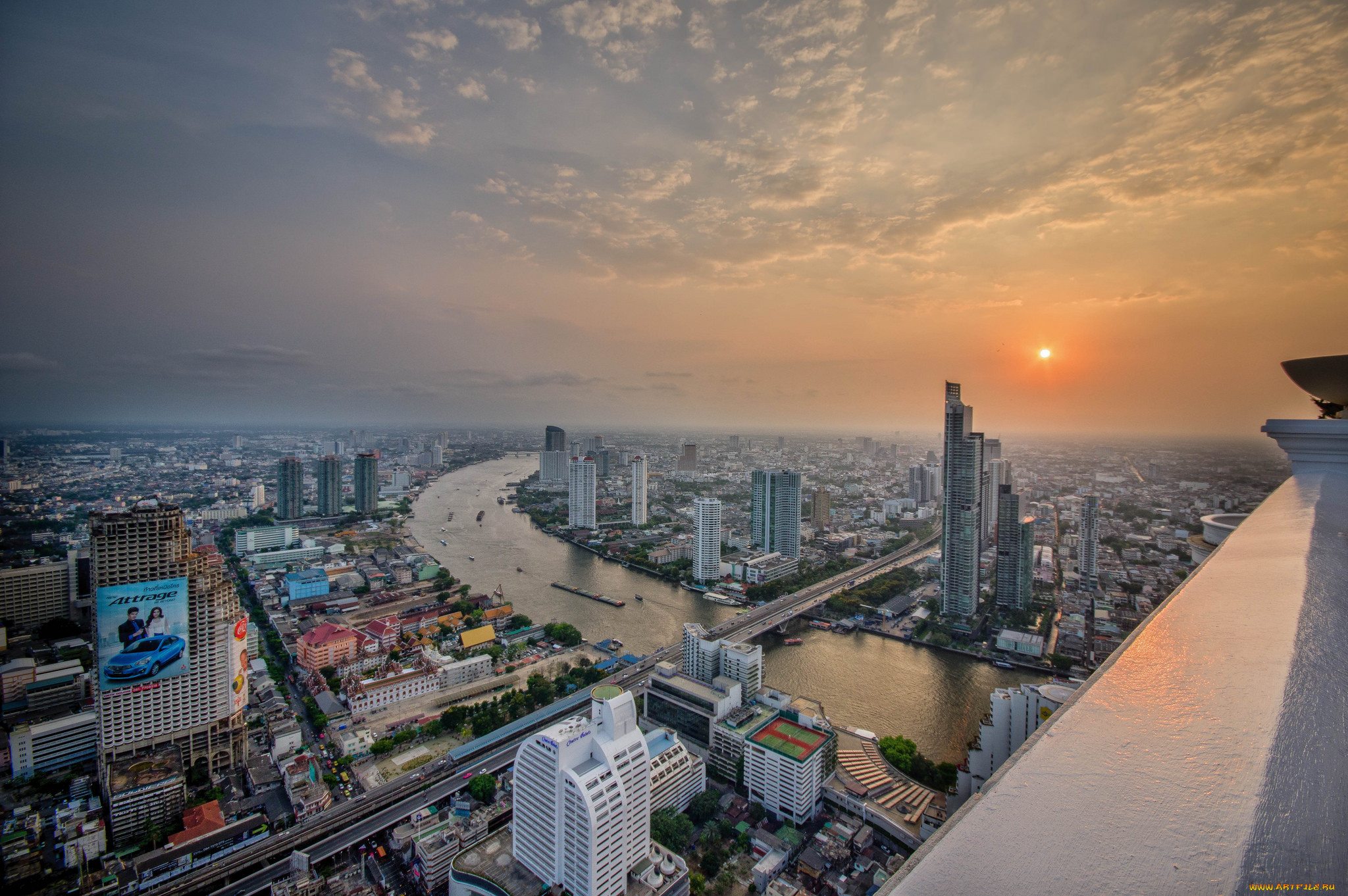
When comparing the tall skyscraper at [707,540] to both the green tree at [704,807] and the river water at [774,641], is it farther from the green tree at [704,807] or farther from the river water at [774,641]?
the green tree at [704,807]

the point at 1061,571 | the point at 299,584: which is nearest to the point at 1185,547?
the point at 1061,571

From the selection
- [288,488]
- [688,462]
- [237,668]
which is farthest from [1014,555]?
[688,462]

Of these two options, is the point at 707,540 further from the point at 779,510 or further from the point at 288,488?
the point at 288,488

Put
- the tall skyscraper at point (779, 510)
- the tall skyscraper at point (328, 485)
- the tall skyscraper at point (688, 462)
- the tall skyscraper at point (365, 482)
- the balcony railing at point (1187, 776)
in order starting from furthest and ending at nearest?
1. the tall skyscraper at point (688, 462)
2. the tall skyscraper at point (365, 482)
3. the tall skyscraper at point (328, 485)
4. the tall skyscraper at point (779, 510)
5. the balcony railing at point (1187, 776)

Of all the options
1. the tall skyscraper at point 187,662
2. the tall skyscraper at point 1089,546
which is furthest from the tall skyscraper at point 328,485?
the tall skyscraper at point 1089,546

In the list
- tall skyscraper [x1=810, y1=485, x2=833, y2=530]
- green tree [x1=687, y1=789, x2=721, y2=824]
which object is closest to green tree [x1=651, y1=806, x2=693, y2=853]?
green tree [x1=687, y1=789, x2=721, y2=824]

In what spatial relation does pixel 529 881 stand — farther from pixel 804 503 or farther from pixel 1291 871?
pixel 804 503
